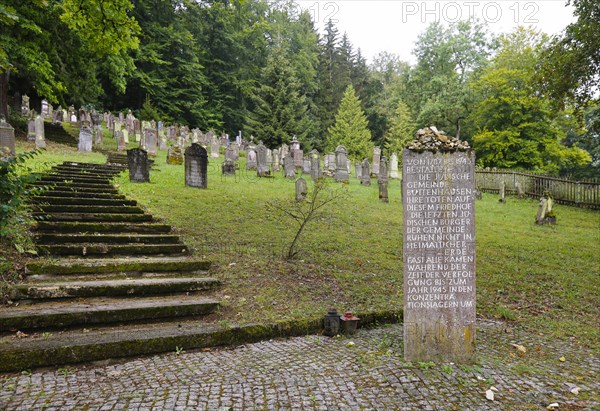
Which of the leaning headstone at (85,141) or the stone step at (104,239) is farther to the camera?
the leaning headstone at (85,141)

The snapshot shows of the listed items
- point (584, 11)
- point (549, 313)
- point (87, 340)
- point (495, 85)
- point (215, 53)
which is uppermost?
point (215, 53)

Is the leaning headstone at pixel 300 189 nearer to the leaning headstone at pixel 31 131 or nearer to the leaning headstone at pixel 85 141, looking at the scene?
the leaning headstone at pixel 85 141

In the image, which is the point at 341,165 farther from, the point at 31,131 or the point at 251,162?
the point at 31,131

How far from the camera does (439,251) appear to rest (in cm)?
416

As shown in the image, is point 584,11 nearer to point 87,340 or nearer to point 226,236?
point 226,236

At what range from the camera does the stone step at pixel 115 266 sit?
5.46 metres

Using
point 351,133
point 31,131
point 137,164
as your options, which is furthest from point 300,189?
point 351,133

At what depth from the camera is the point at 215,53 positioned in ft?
138

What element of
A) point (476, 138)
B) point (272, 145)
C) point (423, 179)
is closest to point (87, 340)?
point (423, 179)

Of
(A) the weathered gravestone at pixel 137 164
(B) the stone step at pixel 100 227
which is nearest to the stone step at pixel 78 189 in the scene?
(A) the weathered gravestone at pixel 137 164

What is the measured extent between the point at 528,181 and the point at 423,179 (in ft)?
65.1

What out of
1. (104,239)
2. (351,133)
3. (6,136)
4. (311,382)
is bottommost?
(311,382)

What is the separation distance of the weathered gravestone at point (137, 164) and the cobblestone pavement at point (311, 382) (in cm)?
929

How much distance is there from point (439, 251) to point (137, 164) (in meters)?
10.6
